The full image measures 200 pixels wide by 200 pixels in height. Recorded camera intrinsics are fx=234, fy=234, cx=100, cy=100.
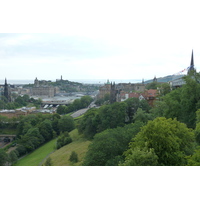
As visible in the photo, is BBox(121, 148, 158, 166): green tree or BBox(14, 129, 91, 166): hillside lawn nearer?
BBox(121, 148, 158, 166): green tree

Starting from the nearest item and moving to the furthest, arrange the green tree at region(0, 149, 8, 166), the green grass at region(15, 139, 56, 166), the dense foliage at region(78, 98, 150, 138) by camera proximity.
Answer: the green tree at region(0, 149, 8, 166)
the green grass at region(15, 139, 56, 166)
the dense foliage at region(78, 98, 150, 138)

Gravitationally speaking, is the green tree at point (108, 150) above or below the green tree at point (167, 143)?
below

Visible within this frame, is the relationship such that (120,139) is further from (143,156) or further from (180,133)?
(143,156)

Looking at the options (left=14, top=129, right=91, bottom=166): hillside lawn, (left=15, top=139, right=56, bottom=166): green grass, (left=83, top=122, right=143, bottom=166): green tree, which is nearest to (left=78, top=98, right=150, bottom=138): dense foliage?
(left=14, top=129, right=91, bottom=166): hillside lawn

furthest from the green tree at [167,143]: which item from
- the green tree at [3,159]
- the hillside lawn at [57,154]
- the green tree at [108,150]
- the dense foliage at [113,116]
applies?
the green tree at [3,159]

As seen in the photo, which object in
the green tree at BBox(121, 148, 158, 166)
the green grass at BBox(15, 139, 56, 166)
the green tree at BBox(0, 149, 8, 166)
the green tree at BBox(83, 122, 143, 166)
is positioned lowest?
the green grass at BBox(15, 139, 56, 166)

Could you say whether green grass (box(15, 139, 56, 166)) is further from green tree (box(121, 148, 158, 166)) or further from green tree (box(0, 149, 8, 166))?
green tree (box(121, 148, 158, 166))

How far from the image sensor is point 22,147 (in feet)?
75.4

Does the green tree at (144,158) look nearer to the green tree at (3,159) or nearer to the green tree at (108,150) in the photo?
the green tree at (108,150)

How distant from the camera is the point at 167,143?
7324mm

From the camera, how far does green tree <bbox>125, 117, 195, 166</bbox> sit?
7.21 metres

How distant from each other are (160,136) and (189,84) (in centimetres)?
665

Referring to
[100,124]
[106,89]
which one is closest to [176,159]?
[100,124]

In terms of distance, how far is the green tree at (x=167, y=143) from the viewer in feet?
23.7
